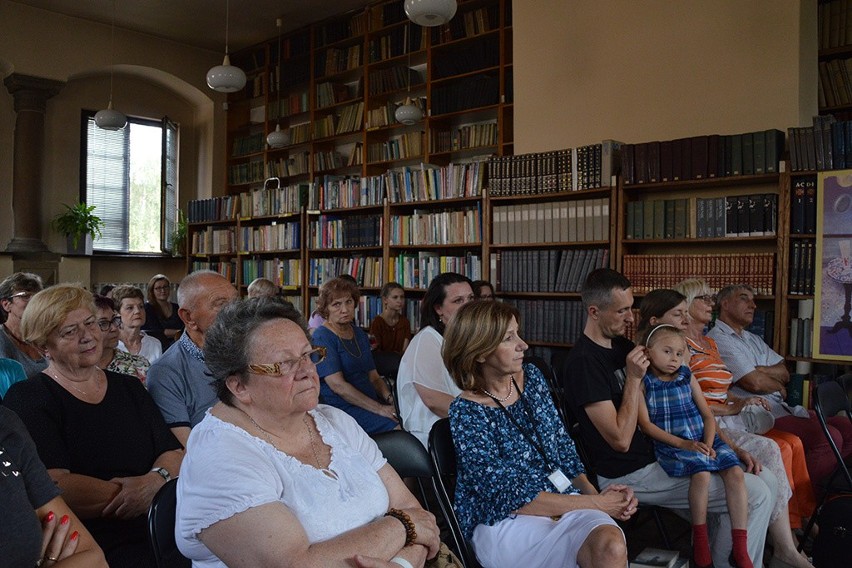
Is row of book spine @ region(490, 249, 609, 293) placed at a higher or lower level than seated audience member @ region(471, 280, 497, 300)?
higher

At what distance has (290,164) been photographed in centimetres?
903

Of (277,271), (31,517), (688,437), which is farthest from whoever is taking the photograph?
(277,271)

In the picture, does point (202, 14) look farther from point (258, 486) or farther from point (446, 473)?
point (258, 486)

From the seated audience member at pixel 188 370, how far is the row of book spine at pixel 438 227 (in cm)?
359

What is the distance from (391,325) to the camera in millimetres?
5727

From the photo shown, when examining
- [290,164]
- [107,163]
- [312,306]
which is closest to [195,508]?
A: [312,306]

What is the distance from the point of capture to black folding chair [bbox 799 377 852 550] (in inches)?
122

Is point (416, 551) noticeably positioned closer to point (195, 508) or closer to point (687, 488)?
point (195, 508)

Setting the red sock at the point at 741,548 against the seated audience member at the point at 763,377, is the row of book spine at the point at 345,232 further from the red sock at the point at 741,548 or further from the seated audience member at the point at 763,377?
the red sock at the point at 741,548

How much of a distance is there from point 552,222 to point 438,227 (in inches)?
48.5

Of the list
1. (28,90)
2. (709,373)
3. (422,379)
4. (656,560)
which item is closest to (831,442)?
(709,373)

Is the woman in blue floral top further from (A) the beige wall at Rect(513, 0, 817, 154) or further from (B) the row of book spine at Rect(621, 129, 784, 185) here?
(A) the beige wall at Rect(513, 0, 817, 154)

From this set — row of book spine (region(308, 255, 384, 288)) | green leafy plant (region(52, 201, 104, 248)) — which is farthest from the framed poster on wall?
green leafy plant (region(52, 201, 104, 248))

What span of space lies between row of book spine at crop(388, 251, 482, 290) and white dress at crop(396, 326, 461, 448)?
2.81 meters
